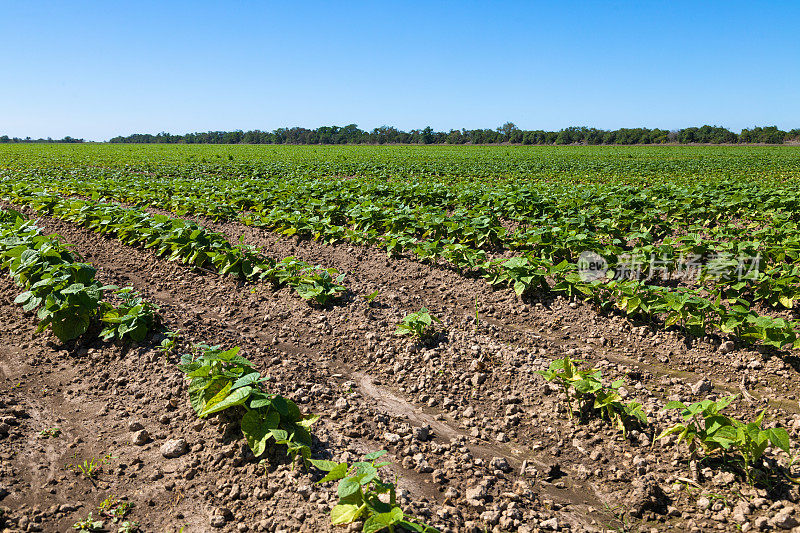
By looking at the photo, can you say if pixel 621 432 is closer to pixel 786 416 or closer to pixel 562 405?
pixel 562 405

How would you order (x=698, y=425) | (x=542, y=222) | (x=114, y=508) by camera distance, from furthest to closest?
(x=542, y=222) → (x=698, y=425) → (x=114, y=508)

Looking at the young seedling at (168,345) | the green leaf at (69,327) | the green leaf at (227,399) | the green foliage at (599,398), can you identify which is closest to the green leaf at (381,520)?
the green leaf at (227,399)

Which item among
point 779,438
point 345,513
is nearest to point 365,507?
point 345,513

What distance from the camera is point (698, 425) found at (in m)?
2.73

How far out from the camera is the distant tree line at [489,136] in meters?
87.1

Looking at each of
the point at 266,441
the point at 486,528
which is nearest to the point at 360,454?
the point at 266,441

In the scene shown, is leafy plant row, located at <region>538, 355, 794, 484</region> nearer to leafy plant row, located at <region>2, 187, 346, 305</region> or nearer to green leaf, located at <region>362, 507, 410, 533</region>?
green leaf, located at <region>362, 507, 410, 533</region>

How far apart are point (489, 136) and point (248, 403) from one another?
365ft

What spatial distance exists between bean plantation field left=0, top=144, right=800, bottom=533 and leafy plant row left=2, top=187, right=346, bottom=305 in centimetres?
5

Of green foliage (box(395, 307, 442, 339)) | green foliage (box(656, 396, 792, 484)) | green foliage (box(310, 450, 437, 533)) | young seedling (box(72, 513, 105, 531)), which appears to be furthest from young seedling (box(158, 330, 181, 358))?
green foliage (box(656, 396, 792, 484))

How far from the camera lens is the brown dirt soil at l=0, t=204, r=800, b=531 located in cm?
245

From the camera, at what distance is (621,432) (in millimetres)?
3139

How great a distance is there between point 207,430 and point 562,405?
8.05ft

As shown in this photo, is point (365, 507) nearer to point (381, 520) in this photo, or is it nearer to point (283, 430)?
point (381, 520)
